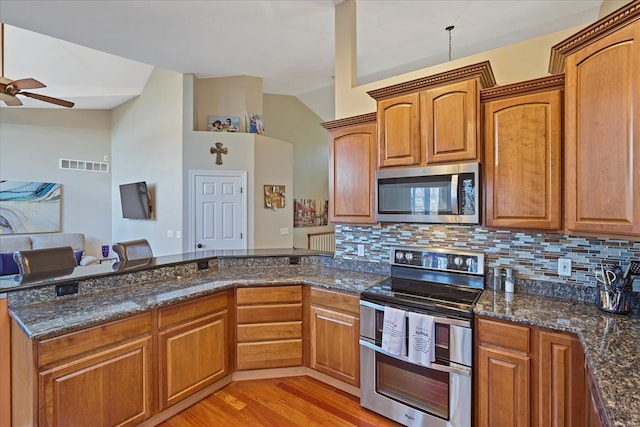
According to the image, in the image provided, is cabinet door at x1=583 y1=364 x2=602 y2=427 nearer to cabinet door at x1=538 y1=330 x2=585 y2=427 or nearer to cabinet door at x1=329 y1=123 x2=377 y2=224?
cabinet door at x1=538 y1=330 x2=585 y2=427

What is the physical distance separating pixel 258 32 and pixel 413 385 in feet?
13.0

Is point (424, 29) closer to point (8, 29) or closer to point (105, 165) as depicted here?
point (8, 29)

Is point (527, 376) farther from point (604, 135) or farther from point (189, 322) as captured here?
point (189, 322)

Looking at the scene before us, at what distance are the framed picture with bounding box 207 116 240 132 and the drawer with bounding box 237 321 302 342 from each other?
3.44 meters

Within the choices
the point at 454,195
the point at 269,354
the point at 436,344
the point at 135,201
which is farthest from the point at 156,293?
the point at 135,201

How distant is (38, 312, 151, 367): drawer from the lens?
1579mm

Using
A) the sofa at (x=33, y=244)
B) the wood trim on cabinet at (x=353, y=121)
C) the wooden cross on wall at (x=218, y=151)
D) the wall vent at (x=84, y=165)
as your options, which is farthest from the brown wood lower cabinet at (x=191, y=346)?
the wall vent at (x=84, y=165)

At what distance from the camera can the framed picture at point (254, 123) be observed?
509 cm

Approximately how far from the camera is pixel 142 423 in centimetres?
201

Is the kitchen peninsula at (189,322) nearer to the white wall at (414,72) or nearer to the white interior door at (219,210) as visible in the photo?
the white wall at (414,72)

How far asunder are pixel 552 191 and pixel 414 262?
1089 mm

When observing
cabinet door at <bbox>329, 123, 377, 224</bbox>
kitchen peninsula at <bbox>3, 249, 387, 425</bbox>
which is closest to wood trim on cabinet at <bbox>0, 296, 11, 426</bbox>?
kitchen peninsula at <bbox>3, 249, 387, 425</bbox>

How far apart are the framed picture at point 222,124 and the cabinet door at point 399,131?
3191mm

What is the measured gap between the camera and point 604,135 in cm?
153
